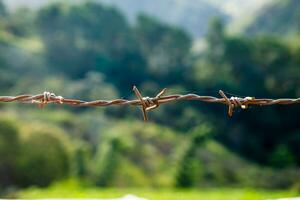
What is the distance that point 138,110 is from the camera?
16.9 meters

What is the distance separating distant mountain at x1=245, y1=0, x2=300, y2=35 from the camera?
78.4 ft

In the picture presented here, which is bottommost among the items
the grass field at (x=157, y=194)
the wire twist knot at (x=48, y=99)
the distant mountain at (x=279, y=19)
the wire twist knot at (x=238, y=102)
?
the wire twist knot at (x=238, y=102)

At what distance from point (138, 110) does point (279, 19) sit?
10.7 m

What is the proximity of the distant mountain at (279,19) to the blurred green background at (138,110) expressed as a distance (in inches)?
1.8

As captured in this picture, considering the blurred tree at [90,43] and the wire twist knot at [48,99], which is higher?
the blurred tree at [90,43]

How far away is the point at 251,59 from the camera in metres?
19.8

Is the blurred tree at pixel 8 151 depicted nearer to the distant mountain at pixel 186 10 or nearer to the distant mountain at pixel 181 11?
the distant mountain at pixel 186 10

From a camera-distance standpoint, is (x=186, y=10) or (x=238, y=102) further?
(x=186, y=10)

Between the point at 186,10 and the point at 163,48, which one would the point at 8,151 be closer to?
the point at 163,48

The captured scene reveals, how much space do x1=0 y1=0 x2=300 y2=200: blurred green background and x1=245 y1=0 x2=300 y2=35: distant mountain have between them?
4 centimetres

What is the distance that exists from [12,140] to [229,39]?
1189 centimetres

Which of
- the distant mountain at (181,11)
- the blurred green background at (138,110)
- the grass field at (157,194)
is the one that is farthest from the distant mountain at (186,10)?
the grass field at (157,194)

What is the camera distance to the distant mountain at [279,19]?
78.4ft

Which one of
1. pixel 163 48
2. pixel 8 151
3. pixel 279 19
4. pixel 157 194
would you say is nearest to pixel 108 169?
pixel 8 151
